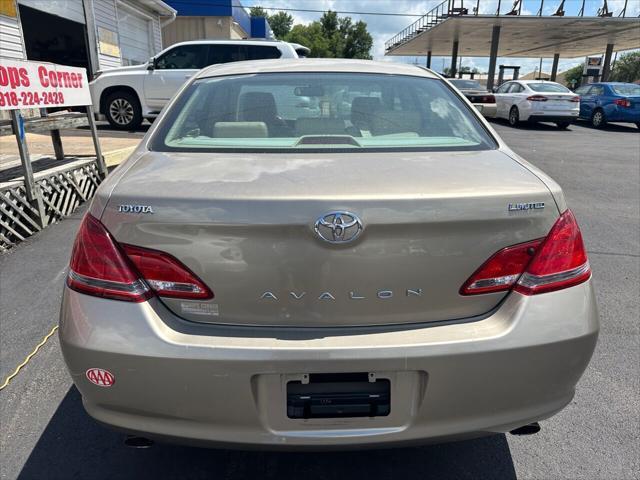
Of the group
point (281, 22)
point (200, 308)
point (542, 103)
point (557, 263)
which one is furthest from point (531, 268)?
point (281, 22)

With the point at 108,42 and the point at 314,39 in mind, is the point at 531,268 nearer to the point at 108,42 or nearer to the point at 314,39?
the point at 108,42

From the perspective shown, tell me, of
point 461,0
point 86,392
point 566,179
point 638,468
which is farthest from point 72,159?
point 461,0

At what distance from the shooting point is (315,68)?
9.53 feet

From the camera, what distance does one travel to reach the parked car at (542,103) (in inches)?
613

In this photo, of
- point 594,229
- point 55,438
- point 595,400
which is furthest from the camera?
point 594,229

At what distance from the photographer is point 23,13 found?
47.2 feet

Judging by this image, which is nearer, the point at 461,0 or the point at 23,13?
the point at 23,13

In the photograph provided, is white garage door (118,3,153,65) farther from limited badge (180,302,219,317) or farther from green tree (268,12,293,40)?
green tree (268,12,293,40)

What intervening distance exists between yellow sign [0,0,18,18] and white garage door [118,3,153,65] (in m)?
6.75

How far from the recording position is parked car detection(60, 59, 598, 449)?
163cm

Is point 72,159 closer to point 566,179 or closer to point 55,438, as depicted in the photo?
point 55,438

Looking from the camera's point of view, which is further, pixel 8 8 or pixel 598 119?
pixel 598 119

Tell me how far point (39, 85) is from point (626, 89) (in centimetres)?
1811

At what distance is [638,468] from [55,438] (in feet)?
8.58
